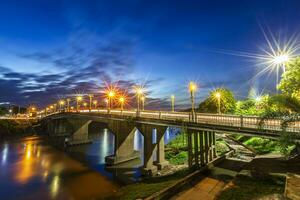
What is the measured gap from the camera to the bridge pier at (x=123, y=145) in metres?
36.2

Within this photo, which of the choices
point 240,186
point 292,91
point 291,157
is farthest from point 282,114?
point 291,157

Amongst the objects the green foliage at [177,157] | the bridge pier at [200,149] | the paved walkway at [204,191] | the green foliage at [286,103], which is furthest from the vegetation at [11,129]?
the green foliage at [286,103]

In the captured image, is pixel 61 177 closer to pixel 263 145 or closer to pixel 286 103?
pixel 286 103

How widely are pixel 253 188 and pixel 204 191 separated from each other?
4.11 meters

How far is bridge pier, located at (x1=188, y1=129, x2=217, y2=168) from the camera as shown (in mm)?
23406

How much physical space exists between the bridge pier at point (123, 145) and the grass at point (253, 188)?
22.7 metres

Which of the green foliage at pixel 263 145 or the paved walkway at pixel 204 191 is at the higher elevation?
the green foliage at pixel 263 145

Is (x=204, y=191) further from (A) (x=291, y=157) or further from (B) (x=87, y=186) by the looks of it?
(B) (x=87, y=186)

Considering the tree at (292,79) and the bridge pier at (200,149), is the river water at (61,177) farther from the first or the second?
the tree at (292,79)

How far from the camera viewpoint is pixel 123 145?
122ft

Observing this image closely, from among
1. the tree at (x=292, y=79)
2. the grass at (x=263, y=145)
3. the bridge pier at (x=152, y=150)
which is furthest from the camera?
the grass at (x=263, y=145)

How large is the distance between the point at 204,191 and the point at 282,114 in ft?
27.0

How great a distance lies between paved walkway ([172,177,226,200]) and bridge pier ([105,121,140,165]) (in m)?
18.9

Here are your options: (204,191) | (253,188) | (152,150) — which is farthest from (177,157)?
(253,188)
